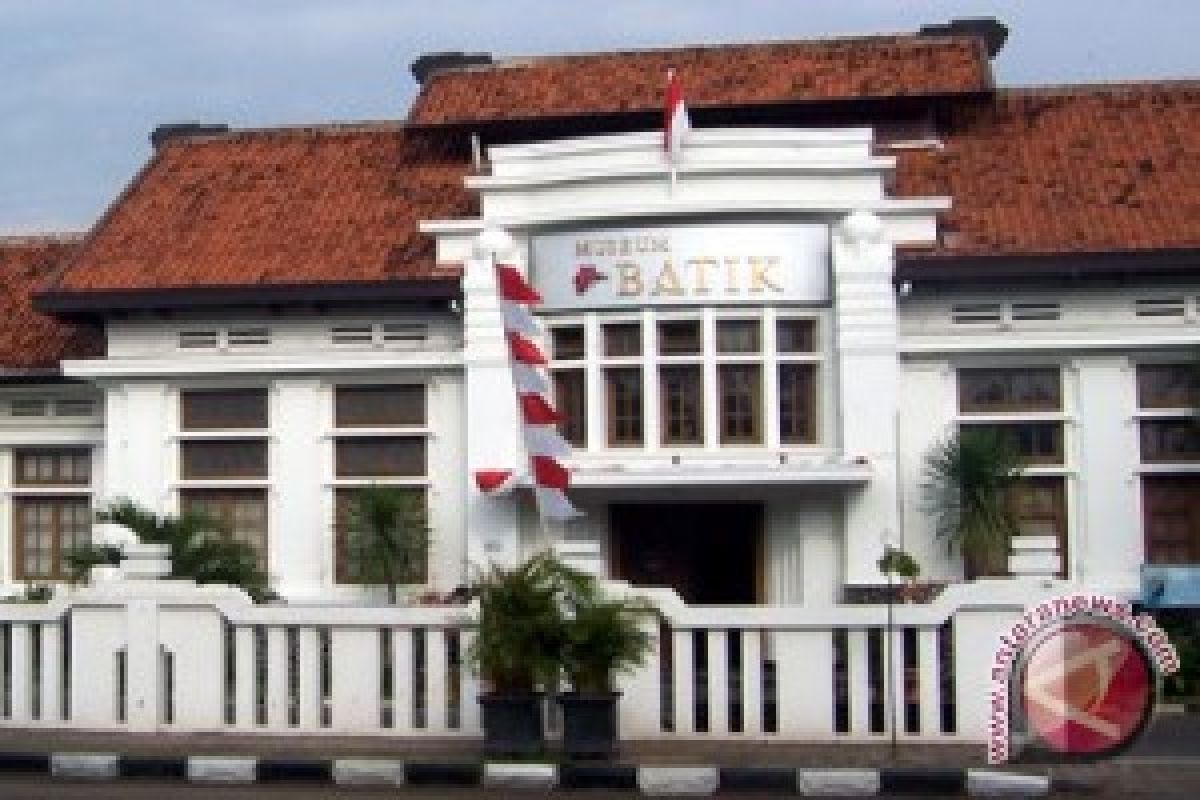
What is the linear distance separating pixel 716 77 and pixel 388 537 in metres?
7.68

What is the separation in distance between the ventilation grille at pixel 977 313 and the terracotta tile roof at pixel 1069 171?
2.38 ft

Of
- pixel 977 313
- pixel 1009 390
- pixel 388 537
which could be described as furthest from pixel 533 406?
pixel 1009 390

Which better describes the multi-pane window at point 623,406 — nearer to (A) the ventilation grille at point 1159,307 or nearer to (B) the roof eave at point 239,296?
(B) the roof eave at point 239,296

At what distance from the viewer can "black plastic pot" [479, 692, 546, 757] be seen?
44.2ft

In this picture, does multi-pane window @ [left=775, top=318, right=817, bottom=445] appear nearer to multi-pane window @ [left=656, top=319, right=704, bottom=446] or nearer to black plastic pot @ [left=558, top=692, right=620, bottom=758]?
multi-pane window @ [left=656, top=319, right=704, bottom=446]

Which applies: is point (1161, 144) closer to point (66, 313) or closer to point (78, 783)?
point (66, 313)

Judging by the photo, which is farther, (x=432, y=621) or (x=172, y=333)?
(x=172, y=333)

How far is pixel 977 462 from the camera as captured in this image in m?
20.2

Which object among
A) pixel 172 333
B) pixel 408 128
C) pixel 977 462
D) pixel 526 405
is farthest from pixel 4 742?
pixel 408 128

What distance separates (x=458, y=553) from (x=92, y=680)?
733cm

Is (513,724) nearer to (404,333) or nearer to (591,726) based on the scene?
(591,726)

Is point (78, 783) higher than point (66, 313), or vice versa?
point (66, 313)

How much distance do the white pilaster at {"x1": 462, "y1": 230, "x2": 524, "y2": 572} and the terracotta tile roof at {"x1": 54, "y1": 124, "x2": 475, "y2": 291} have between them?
64cm

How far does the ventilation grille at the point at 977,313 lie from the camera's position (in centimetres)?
2130
